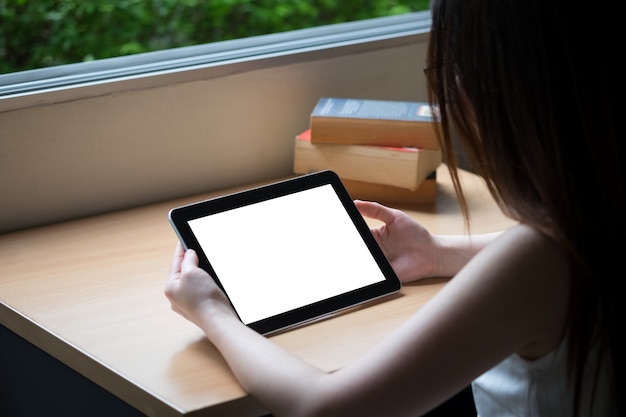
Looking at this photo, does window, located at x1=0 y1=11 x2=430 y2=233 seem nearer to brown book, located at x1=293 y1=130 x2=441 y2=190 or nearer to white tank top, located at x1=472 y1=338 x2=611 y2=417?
brown book, located at x1=293 y1=130 x2=441 y2=190

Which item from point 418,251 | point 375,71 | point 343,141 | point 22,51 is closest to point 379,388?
point 418,251

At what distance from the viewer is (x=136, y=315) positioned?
1092mm

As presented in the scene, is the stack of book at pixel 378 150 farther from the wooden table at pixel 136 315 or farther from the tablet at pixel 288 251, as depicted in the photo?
the tablet at pixel 288 251

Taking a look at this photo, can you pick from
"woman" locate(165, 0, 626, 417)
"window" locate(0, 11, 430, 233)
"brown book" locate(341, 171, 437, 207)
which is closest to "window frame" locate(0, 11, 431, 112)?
"window" locate(0, 11, 430, 233)

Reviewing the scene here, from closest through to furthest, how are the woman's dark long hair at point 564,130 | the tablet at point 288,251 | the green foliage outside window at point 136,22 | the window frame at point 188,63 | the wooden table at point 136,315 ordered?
the woman's dark long hair at point 564,130 → the wooden table at point 136,315 → the tablet at point 288,251 → the window frame at point 188,63 → the green foliage outside window at point 136,22

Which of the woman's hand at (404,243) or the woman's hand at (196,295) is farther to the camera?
the woman's hand at (404,243)

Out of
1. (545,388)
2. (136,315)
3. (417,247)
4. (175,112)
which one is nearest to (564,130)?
(545,388)

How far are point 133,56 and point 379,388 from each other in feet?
2.98

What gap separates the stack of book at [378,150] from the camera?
142 centimetres

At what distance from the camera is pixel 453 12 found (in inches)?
33.2

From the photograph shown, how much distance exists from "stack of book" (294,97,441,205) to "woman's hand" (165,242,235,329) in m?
0.49

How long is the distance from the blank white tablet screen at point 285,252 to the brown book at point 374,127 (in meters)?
0.29

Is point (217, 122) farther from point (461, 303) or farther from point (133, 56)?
point (461, 303)

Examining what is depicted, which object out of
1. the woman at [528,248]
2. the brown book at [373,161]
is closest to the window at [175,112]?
the brown book at [373,161]
